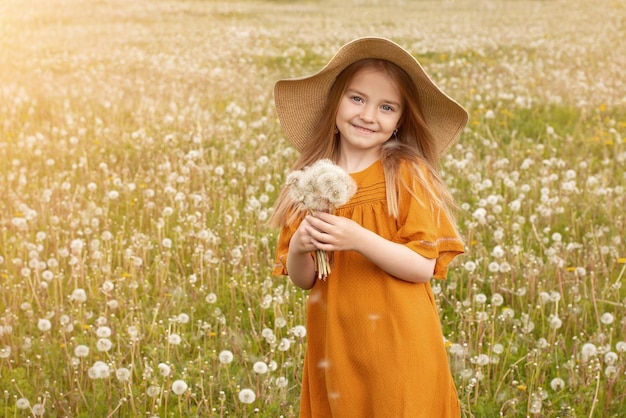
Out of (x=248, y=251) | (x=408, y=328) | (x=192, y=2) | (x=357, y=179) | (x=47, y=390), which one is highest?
(x=192, y=2)

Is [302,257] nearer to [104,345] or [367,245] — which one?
[367,245]

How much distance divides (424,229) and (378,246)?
21 centimetres

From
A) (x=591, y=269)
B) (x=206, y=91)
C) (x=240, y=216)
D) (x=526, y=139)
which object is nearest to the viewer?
(x=591, y=269)

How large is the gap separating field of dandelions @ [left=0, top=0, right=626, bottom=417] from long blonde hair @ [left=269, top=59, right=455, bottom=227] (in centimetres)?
129

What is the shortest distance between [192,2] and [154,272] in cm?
2864

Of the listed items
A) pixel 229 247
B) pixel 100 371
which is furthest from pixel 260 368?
pixel 229 247

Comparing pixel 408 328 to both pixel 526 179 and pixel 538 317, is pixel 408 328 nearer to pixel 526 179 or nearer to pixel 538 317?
pixel 538 317

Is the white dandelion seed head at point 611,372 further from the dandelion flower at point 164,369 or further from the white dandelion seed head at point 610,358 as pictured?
the dandelion flower at point 164,369

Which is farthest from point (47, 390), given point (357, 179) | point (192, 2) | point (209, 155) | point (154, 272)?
point (192, 2)

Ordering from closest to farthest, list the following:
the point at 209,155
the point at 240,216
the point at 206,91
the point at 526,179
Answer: the point at 240,216 → the point at 526,179 → the point at 209,155 → the point at 206,91

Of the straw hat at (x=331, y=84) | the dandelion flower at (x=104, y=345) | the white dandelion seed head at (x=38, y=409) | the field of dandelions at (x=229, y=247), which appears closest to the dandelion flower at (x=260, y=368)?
the field of dandelions at (x=229, y=247)

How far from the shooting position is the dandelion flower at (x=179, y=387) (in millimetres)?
4109

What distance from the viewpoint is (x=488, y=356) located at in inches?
182

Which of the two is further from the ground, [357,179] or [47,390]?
[357,179]
